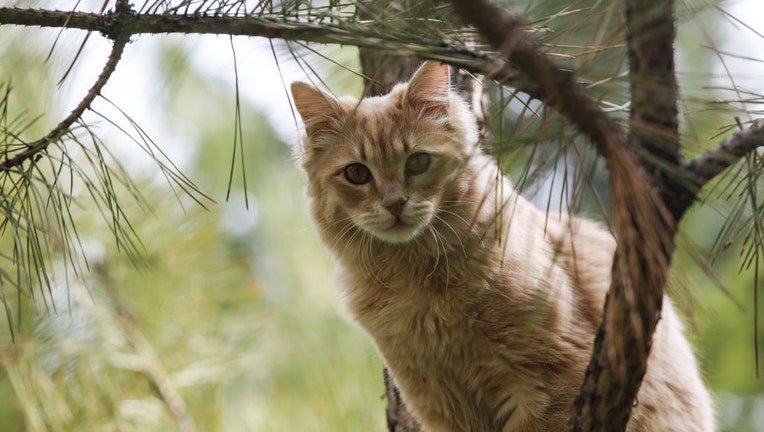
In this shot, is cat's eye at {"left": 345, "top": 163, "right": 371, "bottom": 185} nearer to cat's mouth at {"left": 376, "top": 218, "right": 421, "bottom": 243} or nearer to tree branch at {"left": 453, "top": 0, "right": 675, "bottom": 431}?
cat's mouth at {"left": 376, "top": 218, "right": 421, "bottom": 243}

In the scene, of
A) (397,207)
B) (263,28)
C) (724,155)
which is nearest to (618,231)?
(724,155)

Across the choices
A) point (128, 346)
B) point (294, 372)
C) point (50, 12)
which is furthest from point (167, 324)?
point (50, 12)

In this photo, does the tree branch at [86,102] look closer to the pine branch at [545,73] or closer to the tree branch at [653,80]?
the pine branch at [545,73]

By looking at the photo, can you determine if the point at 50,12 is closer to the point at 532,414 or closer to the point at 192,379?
the point at 532,414

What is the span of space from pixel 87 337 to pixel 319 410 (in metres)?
1.12

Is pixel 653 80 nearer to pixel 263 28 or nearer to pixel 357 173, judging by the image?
pixel 263 28

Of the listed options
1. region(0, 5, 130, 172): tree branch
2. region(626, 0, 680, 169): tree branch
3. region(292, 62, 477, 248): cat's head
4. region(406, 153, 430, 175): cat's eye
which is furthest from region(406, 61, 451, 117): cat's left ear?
region(626, 0, 680, 169): tree branch

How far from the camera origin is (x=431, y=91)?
2828mm

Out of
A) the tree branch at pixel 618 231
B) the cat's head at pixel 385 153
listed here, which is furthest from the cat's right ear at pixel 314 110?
the tree branch at pixel 618 231

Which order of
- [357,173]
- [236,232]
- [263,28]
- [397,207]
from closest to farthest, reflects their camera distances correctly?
1. [263,28]
2. [397,207]
3. [357,173]
4. [236,232]

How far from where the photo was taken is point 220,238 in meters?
4.12

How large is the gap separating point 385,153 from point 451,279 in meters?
0.52

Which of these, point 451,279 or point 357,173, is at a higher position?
point 357,173

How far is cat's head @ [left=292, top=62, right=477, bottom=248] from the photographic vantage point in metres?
2.63
